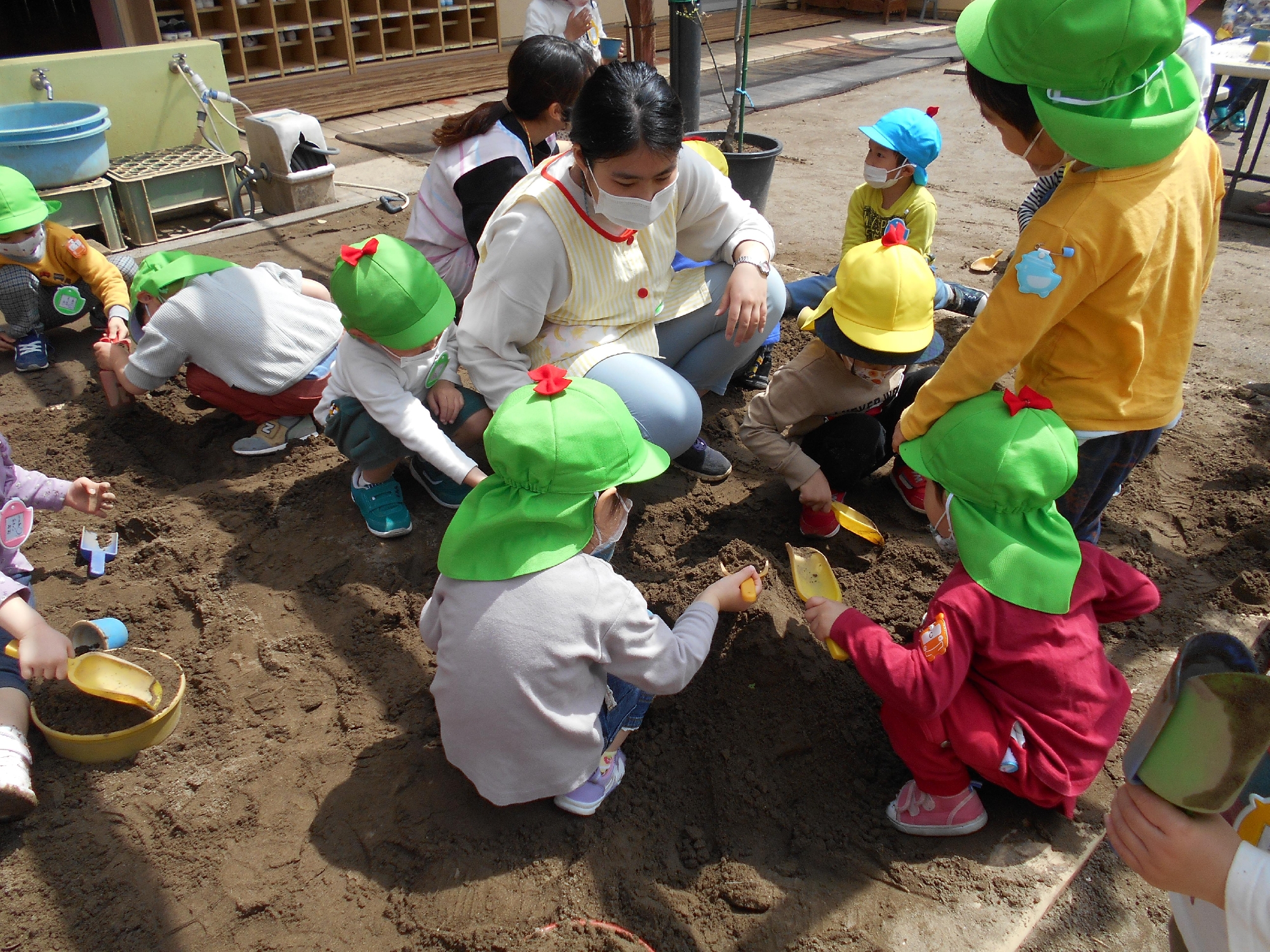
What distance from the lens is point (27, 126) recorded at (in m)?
4.70

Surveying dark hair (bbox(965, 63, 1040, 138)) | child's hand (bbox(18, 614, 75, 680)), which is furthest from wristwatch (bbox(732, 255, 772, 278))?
child's hand (bbox(18, 614, 75, 680))

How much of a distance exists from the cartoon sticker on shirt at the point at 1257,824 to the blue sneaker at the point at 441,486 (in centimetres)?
218

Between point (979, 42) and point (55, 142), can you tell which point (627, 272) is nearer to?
point (979, 42)

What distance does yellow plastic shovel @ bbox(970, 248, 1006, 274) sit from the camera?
430cm

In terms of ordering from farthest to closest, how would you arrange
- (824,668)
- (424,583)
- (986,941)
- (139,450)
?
(139,450) < (424,583) < (824,668) < (986,941)

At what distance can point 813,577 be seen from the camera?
2.43 meters

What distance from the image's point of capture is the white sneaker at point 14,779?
1840mm

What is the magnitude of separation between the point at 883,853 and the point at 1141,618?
1.10 metres

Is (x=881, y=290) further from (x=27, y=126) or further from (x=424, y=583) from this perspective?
(x=27, y=126)

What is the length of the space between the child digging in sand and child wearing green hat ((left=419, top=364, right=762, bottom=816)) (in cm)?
92

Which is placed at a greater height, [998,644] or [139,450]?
[998,644]

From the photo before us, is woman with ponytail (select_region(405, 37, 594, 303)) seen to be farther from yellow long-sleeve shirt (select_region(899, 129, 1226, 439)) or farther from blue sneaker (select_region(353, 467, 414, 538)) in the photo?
yellow long-sleeve shirt (select_region(899, 129, 1226, 439))

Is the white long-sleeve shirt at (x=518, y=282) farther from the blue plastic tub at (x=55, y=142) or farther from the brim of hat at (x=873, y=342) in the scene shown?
the blue plastic tub at (x=55, y=142)

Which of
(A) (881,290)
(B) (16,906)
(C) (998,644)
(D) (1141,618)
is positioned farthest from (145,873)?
(D) (1141,618)
